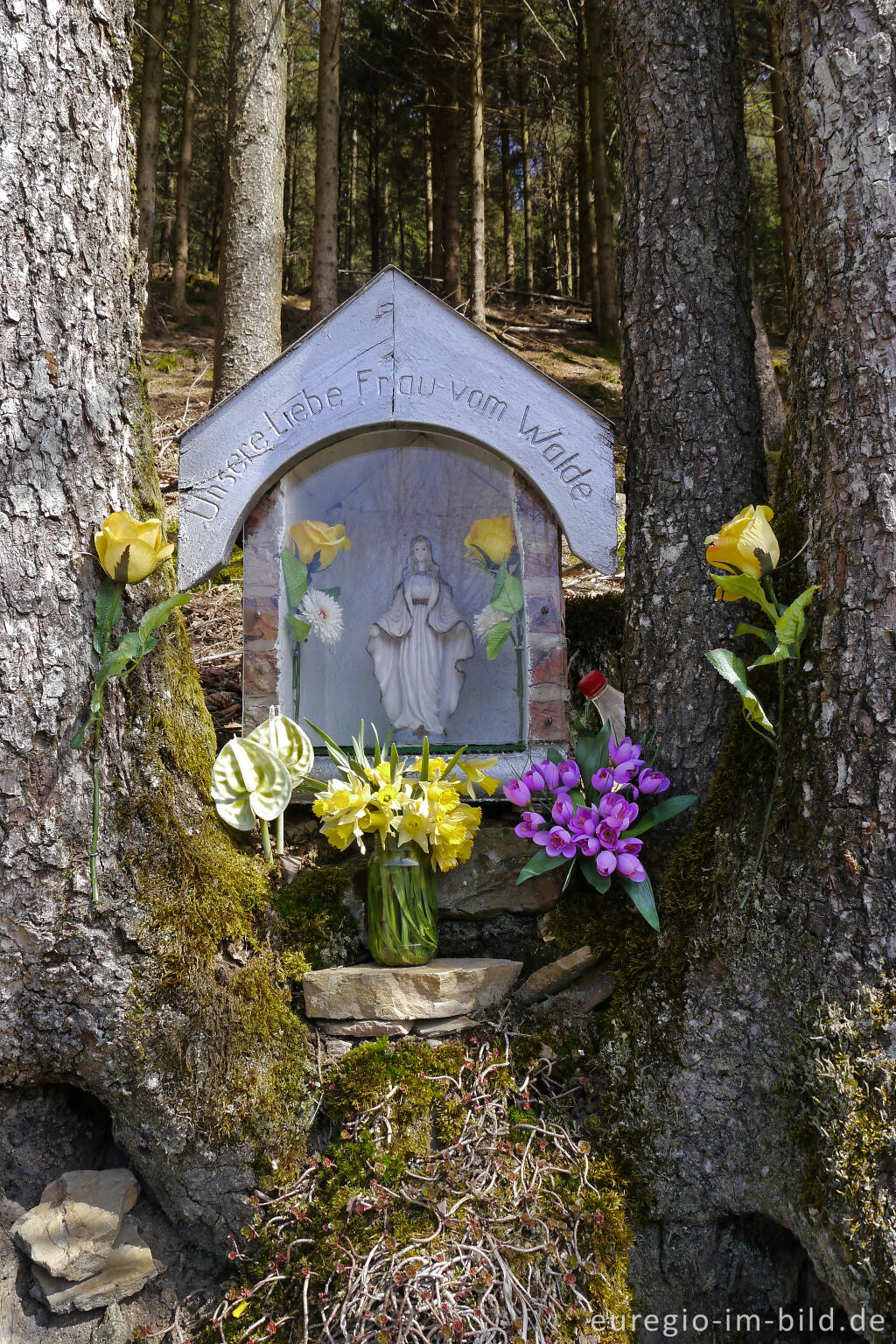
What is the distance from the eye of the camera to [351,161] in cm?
1866

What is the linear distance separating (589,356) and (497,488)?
30.6 feet

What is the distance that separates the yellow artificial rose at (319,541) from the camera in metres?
3.76

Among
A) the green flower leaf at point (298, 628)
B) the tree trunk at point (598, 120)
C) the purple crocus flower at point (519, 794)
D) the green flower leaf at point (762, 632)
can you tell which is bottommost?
the purple crocus flower at point (519, 794)

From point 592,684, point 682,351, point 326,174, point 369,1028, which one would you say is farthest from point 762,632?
point 326,174

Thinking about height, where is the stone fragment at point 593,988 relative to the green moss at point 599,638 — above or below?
below

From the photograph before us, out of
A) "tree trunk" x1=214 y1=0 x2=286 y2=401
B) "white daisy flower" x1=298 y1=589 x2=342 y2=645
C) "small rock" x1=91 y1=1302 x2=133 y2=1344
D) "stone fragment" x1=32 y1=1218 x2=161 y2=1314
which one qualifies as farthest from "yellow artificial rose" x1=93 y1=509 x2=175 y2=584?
"tree trunk" x1=214 y1=0 x2=286 y2=401

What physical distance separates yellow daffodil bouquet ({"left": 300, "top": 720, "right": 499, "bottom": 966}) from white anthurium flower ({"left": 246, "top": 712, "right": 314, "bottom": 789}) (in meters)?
0.12

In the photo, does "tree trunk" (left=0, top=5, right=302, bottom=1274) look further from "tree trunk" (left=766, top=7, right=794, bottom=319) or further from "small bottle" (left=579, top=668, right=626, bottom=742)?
"tree trunk" (left=766, top=7, right=794, bottom=319)

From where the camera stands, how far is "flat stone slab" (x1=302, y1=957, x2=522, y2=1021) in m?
2.80

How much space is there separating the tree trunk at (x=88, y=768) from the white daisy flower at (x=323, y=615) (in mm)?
1052

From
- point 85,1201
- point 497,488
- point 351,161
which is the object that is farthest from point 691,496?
point 351,161

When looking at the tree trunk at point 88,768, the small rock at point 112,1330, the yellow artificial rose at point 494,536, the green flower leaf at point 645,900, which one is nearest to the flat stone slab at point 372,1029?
the tree trunk at point 88,768

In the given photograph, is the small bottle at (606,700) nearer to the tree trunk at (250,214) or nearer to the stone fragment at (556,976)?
the stone fragment at (556,976)

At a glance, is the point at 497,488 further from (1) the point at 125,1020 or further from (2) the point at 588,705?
(1) the point at 125,1020
